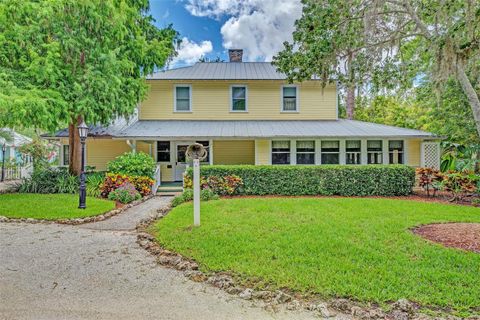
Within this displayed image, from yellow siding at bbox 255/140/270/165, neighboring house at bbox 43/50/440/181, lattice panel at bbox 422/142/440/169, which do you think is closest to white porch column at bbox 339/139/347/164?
neighboring house at bbox 43/50/440/181

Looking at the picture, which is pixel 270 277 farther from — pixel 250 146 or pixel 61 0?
pixel 250 146

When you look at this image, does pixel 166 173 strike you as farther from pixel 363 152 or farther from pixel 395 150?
pixel 395 150

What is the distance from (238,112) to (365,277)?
1264 cm

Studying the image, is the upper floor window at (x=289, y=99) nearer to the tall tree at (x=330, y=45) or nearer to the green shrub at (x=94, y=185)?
the tall tree at (x=330, y=45)

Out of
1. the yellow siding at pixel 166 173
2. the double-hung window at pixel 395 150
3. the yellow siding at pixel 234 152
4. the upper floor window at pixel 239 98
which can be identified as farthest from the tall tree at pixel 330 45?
the yellow siding at pixel 166 173

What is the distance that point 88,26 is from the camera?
10.3 meters

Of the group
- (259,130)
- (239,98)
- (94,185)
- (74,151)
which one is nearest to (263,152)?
A: (259,130)

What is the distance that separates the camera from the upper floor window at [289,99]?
1593 cm

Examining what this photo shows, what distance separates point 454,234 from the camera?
20.0ft

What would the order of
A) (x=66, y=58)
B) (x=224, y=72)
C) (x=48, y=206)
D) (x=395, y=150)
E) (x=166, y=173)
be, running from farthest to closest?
1. (x=224, y=72)
2. (x=166, y=173)
3. (x=395, y=150)
4. (x=66, y=58)
5. (x=48, y=206)

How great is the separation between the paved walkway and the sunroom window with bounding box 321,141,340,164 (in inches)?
419

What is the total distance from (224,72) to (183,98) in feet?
8.96

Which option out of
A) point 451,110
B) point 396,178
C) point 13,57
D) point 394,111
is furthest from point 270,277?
point 394,111

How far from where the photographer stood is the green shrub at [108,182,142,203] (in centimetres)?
1060
